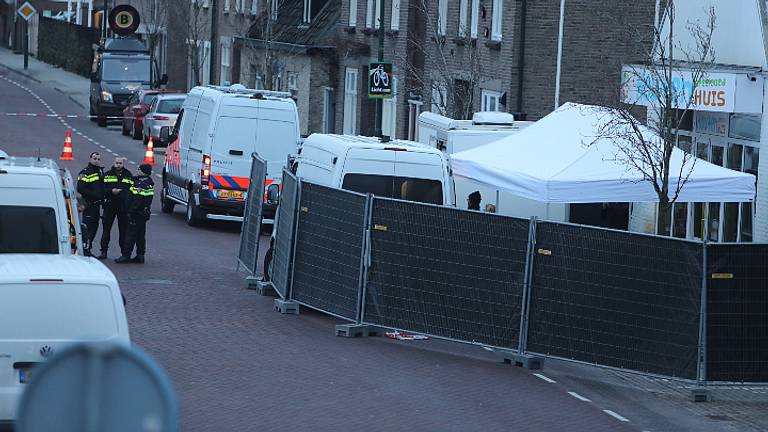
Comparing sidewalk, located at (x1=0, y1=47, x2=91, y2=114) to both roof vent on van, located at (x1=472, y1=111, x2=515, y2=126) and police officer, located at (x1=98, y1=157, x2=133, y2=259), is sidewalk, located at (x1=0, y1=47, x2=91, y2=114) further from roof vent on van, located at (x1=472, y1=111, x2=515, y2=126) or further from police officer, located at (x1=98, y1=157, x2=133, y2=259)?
police officer, located at (x1=98, y1=157, x2=133, y2=259)

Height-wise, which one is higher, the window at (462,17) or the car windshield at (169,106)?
the window at (462,17)

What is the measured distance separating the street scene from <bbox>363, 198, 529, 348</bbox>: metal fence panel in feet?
0.08

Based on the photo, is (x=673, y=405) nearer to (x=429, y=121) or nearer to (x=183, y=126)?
(x=429, y=121)

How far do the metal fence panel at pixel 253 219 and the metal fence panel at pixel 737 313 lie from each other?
7.53 m

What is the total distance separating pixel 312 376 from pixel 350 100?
34479mm

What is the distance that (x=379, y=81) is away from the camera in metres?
33.0

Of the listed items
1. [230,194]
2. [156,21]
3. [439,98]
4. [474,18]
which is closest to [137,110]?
[439,98]

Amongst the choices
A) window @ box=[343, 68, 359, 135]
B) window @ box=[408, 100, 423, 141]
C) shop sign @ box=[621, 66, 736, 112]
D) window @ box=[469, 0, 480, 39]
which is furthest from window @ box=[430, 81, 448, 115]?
shop sign @ box=[621, 66, 736, 112]

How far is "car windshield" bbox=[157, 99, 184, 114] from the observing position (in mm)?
44875

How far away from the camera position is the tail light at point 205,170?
26.8 meters

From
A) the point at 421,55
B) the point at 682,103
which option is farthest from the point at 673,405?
the point at 421,55

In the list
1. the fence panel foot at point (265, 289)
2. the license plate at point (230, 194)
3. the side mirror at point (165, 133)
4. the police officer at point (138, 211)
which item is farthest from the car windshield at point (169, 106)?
the fence panel foot at point (265, 289)

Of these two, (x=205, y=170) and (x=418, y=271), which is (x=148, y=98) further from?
(x=418, y=271)

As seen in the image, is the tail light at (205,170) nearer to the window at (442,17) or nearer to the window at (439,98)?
the window at (439,98)
